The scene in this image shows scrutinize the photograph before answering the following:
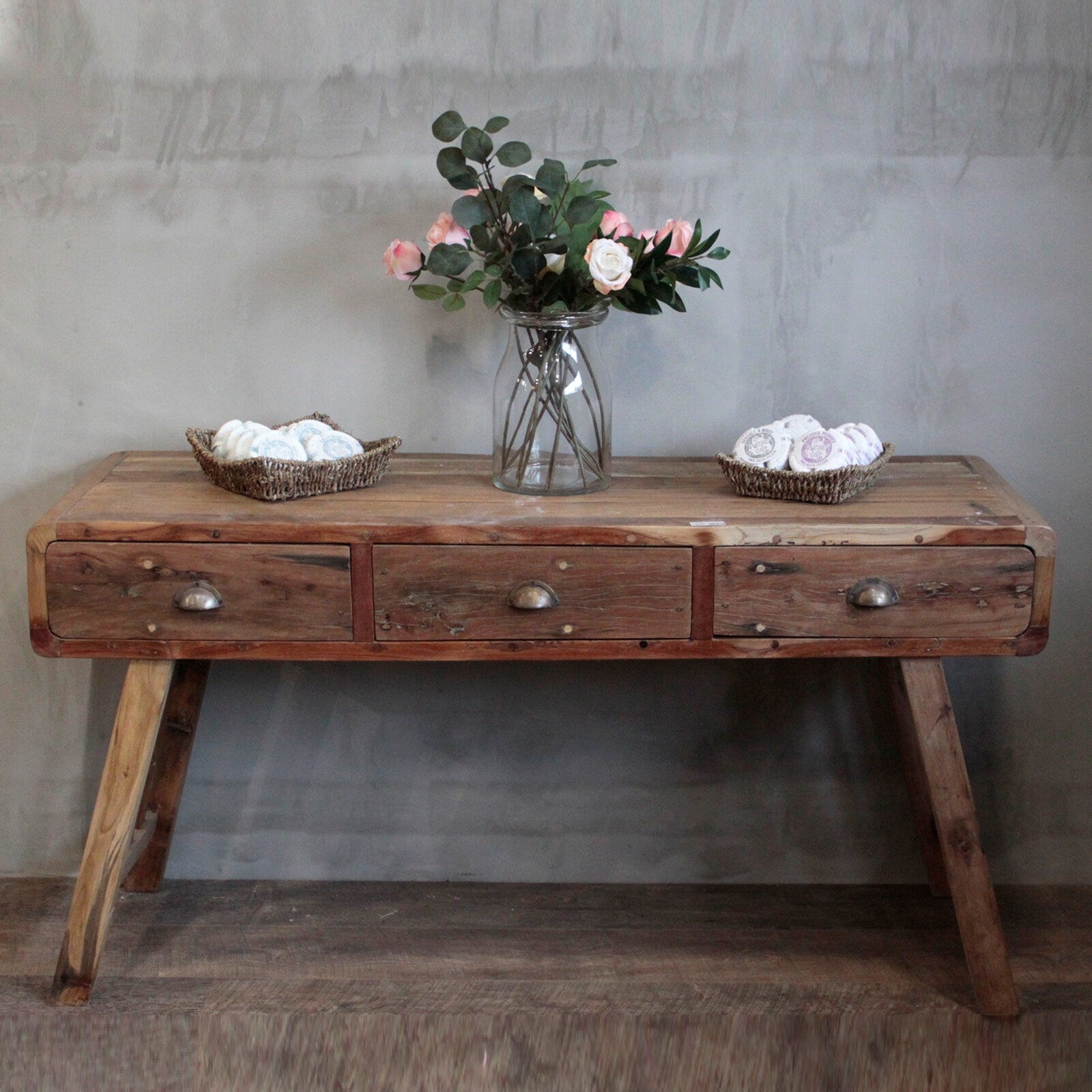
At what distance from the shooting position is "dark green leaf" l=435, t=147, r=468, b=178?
6.01 ft

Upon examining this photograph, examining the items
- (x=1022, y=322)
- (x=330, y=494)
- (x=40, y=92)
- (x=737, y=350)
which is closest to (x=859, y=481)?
(x=737, y=350)

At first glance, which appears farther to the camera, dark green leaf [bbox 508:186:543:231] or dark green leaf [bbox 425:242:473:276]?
dark green leaf [bbox 425:242:473:276]

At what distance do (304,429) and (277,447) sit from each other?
0.09 meters

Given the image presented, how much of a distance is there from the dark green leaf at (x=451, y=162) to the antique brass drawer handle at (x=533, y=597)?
0.65 m

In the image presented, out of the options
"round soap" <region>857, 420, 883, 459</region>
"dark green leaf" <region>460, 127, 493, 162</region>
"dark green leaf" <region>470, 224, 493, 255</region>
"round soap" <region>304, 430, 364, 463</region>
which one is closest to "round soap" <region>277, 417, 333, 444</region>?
"round soap" <region>304, 430, 364, 463</region>

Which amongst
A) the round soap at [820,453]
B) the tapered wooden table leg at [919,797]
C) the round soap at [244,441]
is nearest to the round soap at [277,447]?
the round soap at [244,441]

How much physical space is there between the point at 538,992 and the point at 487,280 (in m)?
1.23

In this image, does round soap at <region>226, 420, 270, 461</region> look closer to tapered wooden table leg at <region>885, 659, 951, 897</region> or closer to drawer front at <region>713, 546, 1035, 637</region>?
drawer front at <region>713, 546, 1035, 637</region>

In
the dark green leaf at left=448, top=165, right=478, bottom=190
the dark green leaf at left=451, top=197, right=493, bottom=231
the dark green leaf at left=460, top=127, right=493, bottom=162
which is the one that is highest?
the dark green leaf at left=460, top=127, right=493, bottom=162

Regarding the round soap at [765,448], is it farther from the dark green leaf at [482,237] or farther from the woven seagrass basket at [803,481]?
the dark green leaf at [482,237]

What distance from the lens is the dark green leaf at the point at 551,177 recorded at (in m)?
1.81

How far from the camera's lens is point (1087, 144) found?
2043 mm

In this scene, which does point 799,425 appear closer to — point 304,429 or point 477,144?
point 477,144

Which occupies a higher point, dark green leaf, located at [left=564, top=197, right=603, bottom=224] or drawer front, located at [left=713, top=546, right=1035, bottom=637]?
dark green leaf, located at [left=564, top=197, right=603, bottom=224]
